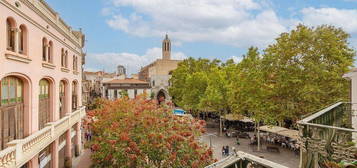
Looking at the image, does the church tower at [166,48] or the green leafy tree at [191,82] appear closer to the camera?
the green leafy tree at [191,82]

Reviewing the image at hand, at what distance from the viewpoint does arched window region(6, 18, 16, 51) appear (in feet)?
28.4

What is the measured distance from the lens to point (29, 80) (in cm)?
1046

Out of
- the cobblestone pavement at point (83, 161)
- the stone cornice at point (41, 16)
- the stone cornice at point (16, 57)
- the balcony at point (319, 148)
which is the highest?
the stone cornice at point (41, 16)

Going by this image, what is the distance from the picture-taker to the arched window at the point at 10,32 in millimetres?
8656

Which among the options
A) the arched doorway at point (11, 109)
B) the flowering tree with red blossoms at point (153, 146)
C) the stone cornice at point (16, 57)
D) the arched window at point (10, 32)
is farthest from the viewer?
the flowering tree with red blossoms at point (153, 146)

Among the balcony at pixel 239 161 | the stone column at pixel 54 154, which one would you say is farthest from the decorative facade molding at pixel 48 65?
the balcony at pixel 239 161

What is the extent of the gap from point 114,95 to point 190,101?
25.9m

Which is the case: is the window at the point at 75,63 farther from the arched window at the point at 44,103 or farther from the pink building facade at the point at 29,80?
the arched window at the point at 44,103

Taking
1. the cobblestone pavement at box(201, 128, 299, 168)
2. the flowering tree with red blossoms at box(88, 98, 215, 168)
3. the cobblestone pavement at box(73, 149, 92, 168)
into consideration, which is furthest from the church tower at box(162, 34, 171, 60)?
the flowering tree with red blossoms at box(88, 98, 215, 168)

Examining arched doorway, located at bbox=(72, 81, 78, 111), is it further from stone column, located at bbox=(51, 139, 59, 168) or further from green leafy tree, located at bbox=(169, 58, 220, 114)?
green leafy tree, located at bbox=(169, 58, 220, 114)

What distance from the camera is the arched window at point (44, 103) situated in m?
12.6

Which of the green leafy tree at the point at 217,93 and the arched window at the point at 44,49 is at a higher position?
the arched window at the point at 44,49

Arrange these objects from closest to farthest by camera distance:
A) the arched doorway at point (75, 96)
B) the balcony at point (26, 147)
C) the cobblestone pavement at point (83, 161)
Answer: the balcony at point (26, 147), the cobblestone pavement at point (83, 161), the arched doorway at point (75, 96)

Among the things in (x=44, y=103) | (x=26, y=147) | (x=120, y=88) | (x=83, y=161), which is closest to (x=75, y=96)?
(x=83, y=161)
